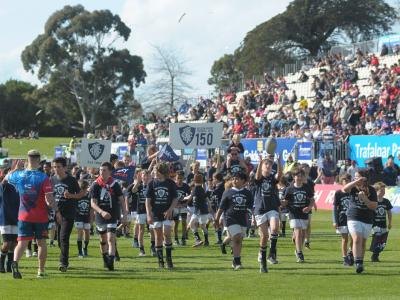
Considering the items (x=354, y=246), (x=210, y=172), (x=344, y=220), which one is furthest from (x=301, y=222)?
(x=210, y=172)

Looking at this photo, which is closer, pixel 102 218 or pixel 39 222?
pixel 39 222

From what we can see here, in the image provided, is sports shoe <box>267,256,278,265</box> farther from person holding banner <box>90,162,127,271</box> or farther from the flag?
the flag

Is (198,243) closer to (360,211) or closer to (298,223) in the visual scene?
(298,223)

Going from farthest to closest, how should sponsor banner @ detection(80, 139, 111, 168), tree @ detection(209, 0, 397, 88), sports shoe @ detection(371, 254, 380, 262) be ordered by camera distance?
tree @ detection(209, 0, 397, 88)
sponsor banner @ detection(80, 139, 111, 168)
sports shoe @ detection(371, 254, 380, 262)

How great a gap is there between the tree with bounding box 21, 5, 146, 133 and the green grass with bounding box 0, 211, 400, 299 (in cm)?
6899

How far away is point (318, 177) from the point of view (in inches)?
1524

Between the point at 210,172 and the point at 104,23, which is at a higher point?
the point at 104,23

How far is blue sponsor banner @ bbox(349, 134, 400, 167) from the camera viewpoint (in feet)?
123

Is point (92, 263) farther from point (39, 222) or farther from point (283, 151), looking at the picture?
point (283, 151)

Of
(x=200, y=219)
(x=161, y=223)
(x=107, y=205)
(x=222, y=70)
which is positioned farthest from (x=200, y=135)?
(x=222, y=70)

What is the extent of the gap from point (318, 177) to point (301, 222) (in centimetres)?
1894

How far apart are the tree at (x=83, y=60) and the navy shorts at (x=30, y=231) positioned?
7278 cm

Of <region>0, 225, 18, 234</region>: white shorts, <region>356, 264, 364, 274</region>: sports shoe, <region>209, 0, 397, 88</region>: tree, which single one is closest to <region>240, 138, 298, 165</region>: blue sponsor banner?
<region>356, 264, 364, 274</region>: sports shoe

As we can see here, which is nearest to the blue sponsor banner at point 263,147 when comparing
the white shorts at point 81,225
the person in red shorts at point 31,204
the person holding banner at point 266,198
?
the white shorts at point 81,225
